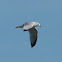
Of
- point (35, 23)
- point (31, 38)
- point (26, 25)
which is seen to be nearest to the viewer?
point (26, 25)

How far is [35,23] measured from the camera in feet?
94.6

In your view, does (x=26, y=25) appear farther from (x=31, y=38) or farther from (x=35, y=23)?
(x=31, y=38)

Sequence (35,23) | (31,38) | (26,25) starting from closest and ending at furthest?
(26,25) < (35,23) < (31,38)

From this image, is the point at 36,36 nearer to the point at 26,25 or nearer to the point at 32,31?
the point at 32,31

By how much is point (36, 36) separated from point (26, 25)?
729cm

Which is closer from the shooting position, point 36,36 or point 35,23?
point 35,23

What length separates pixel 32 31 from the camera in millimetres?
32500

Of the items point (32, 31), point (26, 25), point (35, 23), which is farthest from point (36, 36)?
point (26, 25)

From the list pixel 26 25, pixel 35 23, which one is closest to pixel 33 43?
pixel 35 23

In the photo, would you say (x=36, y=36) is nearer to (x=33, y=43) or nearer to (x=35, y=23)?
(x=33, y=43)

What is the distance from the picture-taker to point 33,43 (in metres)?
32.5

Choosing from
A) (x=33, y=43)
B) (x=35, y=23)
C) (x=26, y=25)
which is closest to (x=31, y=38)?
(x=33, y=43)

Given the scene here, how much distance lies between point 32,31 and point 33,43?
1547 mm

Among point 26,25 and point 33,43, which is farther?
point 33,43
